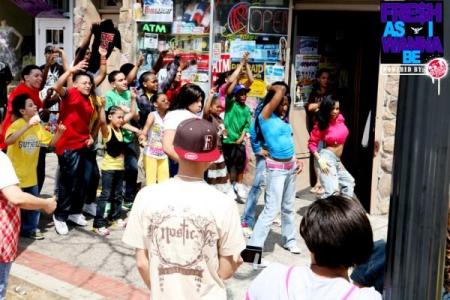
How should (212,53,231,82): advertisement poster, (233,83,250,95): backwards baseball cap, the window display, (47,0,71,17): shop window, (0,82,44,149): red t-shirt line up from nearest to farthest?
(0,82,44,149): red t-shirt < (233,83,250,95): backwards baseball cap < (212,53,231,82): advertisement poster < the window display < (47,0,71,17): shop window

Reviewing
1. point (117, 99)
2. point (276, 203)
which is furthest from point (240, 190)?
point (276, 203)

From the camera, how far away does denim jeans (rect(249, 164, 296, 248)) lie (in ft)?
19.0

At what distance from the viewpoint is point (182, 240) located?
290cm

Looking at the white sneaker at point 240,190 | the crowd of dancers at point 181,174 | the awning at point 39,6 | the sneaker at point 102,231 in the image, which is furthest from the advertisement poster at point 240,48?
the awning at point 39,6

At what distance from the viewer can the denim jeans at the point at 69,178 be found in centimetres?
645

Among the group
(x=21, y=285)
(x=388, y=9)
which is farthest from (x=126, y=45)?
(x=388, y=9)

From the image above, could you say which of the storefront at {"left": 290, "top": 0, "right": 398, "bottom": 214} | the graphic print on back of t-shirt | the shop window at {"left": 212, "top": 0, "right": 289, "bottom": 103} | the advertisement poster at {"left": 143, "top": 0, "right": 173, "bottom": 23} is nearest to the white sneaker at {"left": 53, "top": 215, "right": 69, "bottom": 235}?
the shop window at {"left": 212, "top": 0, "right": 289, "bottom": 103}

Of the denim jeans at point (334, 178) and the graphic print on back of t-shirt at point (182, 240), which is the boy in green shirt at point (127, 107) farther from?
the graphic print on back of t-shirt at point (182, 240)

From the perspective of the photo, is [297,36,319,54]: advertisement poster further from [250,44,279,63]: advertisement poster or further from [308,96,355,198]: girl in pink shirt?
[308,96,355,198]: girl in pink shirt

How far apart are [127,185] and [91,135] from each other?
934mm

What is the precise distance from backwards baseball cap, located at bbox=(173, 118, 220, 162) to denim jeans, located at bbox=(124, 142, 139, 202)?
3.78 meters

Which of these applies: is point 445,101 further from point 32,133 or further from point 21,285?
point 32,133

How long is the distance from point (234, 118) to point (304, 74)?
57.0 inches

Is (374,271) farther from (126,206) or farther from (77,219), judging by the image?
(126,206)
